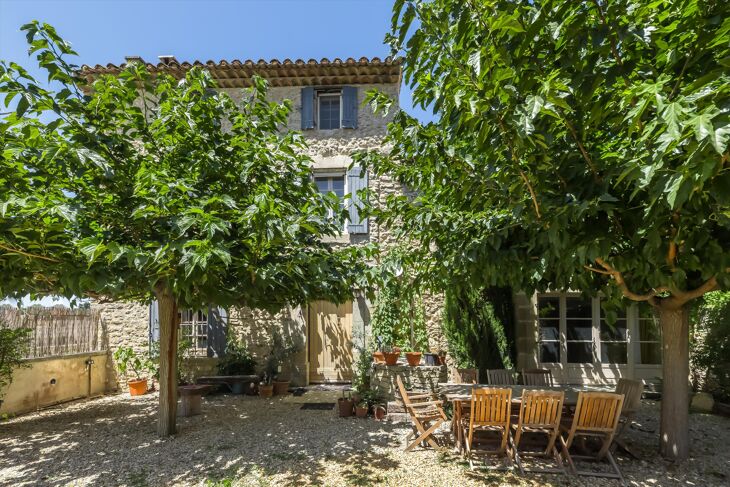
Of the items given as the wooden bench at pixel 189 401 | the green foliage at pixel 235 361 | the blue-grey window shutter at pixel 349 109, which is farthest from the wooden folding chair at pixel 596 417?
the blue-grey window shutter at pixel 349 109

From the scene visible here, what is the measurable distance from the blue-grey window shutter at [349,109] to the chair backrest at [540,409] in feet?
23.7

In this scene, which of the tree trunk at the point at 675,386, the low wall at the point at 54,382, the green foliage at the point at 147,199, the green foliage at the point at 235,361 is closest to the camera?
the green foliage at the point at 147,199

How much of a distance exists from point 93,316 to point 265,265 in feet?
23.6

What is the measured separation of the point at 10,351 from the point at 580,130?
29.3 ft

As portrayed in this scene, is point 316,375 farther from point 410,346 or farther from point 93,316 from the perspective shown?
point 93,316

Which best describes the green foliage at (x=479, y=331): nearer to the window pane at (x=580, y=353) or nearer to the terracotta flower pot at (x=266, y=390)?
the window pane at (x=580, y=353)

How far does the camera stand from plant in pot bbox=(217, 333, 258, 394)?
9.01 meters

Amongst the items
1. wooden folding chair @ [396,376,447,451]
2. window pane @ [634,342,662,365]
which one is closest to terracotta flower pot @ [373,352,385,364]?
wooden folding chair @ [396,376,447,451]

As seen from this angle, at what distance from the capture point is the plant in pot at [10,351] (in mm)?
6812

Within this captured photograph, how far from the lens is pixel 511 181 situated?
3.43 metres

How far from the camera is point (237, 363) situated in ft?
30.0

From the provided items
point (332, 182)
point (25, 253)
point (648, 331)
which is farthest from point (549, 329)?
point (25, 253)

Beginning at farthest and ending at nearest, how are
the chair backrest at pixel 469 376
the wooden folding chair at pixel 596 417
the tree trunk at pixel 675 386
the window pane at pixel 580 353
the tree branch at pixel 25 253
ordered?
the window pane at pixel 580 353
the chair backrest at pixel 469 376
the tree trunk at pixel 675 386
the wooden folding chair at pixel 596 417
the tree branch at pixel 25 253

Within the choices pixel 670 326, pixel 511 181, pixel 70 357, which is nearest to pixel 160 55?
pixel 70 357
